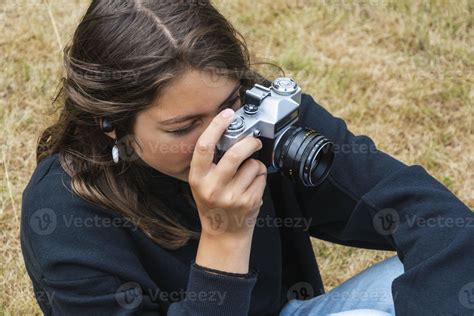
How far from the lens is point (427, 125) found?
2.94 m

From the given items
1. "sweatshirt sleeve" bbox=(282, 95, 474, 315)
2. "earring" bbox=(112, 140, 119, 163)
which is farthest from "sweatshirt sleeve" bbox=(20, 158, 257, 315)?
"sweatshirt sleeve" bbox=(282, 95, 474, 315)

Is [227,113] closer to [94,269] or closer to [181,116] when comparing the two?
[181,116]

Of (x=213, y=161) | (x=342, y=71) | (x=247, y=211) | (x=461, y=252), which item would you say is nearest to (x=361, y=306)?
(x=461, y=252)

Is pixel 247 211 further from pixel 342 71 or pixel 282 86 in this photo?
pixel 342 71

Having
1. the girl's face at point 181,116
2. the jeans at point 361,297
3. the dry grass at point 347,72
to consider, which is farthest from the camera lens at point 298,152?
the dry grass at point 347,72

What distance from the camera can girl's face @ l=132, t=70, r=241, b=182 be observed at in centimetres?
141

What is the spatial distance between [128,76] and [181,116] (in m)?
0.13

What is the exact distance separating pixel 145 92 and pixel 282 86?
0.29 meters

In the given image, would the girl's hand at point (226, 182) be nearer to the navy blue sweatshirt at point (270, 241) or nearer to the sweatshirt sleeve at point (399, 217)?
the navy blue sweatshirt at point (270, 241)

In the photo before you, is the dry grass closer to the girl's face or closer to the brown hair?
the brown hair

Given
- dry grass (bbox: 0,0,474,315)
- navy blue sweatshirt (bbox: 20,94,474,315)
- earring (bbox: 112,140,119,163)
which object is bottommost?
dry grass (bbox: 0,0,474,315)

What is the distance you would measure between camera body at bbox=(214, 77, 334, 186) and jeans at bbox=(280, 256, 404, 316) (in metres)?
0.37

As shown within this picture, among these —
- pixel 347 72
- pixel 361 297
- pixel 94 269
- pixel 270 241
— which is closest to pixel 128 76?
pixel 94 269

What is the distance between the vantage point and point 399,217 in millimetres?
1647
